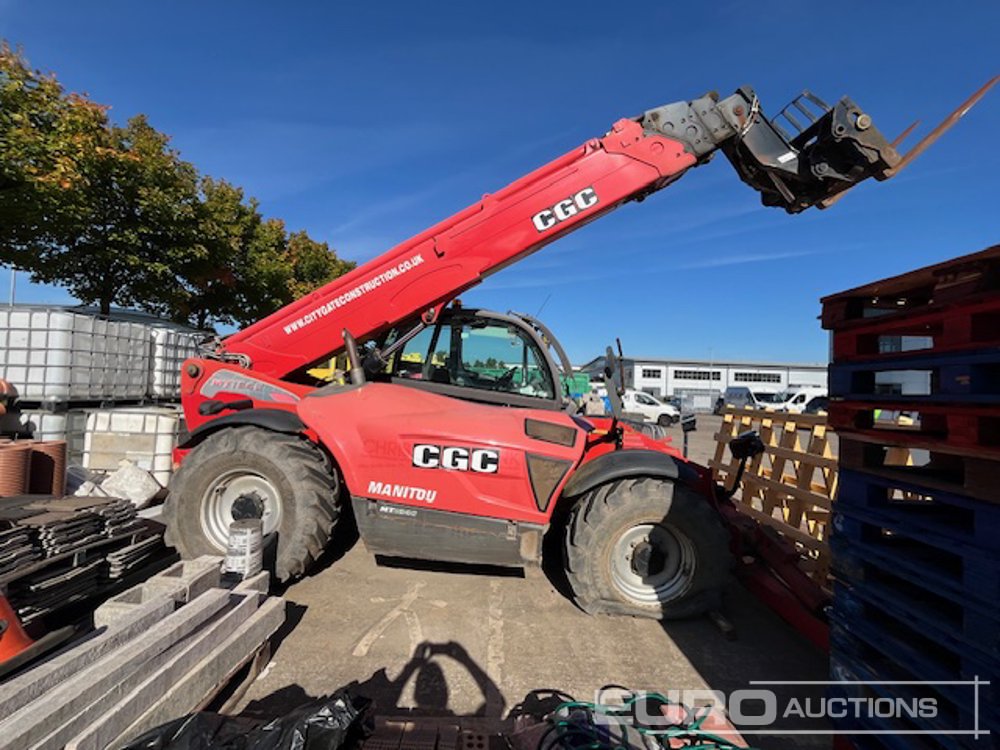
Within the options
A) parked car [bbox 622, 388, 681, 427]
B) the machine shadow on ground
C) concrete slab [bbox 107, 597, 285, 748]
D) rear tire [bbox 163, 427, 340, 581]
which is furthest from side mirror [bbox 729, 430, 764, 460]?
parked car [bbox 622, 388, 681, 427]

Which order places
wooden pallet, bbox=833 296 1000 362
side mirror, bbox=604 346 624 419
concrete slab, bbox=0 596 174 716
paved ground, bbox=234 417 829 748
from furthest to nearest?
side mirror, bbox=604 346 624 419 < paved ground, bbox=234 417 829 748 < concrete slab, bbox=0 596 174 716 < wooden pallet, bbox=833 296 1000 362

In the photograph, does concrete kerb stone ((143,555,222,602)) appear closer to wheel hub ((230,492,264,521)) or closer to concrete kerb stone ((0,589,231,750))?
concrete kerb stone ((0,589,231,750))

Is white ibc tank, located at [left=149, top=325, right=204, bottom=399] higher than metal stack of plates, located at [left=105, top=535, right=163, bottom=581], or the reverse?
white ibc tank, located at [left=149, top=325, right=204, bottom=399]

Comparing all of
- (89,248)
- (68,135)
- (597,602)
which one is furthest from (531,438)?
(89,248)

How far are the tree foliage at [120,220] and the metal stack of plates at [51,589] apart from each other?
942 cm

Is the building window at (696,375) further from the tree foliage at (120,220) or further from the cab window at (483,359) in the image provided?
the cab window at (483,359)

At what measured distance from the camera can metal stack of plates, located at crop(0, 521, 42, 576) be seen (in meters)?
2.83

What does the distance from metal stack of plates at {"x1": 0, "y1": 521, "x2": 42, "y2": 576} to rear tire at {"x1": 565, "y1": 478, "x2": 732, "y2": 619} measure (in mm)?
3485

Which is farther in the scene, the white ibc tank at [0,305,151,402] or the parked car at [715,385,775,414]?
the parked car at [715,385,775,414]

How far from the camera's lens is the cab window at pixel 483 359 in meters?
4.76

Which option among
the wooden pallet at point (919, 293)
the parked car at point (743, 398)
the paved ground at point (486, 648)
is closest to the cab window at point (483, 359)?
the paved ground at point (486, 648)

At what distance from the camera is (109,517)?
3.64 meters

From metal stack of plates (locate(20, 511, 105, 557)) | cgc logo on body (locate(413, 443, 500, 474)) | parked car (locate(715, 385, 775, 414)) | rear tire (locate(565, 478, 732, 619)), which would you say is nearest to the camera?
metal stack of plates (locate(20, 511, 105, 557))

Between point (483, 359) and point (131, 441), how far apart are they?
527 centimetres
